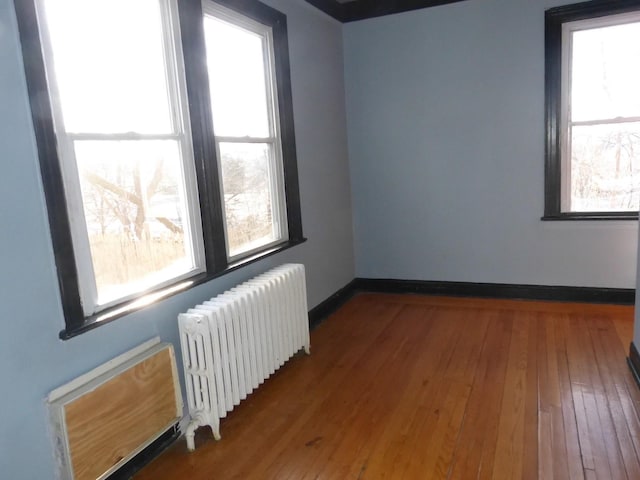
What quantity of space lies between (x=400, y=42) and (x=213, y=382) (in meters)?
3.45

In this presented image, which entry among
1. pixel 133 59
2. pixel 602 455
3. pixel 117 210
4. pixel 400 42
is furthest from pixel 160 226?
pixel 400 42

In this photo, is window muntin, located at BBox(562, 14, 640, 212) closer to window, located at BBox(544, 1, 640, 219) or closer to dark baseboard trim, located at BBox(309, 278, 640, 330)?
window, located at BBox(544, 1, 640, 219)

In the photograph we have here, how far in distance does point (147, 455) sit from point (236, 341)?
69cm

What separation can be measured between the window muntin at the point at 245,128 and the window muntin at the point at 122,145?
344mm

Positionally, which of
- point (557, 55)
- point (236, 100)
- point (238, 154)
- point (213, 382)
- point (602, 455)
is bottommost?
point (602, 455)

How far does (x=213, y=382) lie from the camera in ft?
8.11

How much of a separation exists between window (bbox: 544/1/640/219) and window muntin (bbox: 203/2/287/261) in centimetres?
232

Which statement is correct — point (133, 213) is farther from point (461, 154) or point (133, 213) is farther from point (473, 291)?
point (473, 291)

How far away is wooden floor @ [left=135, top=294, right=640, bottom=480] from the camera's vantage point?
2225 mm

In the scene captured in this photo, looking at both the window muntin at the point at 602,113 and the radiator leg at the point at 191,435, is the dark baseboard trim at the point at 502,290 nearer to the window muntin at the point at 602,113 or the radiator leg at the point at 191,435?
the window muntin at the point at 602,113

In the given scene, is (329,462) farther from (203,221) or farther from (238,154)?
(238,154)

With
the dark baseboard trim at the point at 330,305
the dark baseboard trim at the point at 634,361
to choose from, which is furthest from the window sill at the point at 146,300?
the dark baseboard trim at the point at 634,361

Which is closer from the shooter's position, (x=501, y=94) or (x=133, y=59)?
(x=133, y=59)

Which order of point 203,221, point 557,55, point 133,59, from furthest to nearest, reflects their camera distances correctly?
point 557,55 → point 203,221 → point 133,59
